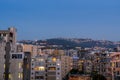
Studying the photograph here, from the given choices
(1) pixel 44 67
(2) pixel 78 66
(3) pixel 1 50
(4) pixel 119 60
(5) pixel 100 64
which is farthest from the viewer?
(2) pixel 78 66

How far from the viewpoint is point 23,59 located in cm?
4022

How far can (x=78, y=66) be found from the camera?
496ft

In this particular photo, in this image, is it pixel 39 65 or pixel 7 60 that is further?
pixel 39 65

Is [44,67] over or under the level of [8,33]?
under

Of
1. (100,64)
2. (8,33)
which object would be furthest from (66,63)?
(8,33)

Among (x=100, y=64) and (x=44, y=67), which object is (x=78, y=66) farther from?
(x=44, y=67)

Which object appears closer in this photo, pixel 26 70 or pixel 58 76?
pixel 26 70

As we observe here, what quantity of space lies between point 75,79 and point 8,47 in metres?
43.3

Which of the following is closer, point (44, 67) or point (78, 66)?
point (44, 67)

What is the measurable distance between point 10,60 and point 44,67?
42.2 meters

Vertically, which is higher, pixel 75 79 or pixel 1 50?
pixel 1 50

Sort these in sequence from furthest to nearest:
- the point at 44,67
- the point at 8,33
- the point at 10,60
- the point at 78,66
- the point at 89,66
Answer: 1. the point at 78,66
2. the point at 89,66
3. the point at 44,67
4. the point at 8,33
5. the point at 10,60

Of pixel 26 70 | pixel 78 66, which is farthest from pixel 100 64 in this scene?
pixel 26 70

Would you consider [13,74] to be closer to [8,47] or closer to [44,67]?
[8,47]
